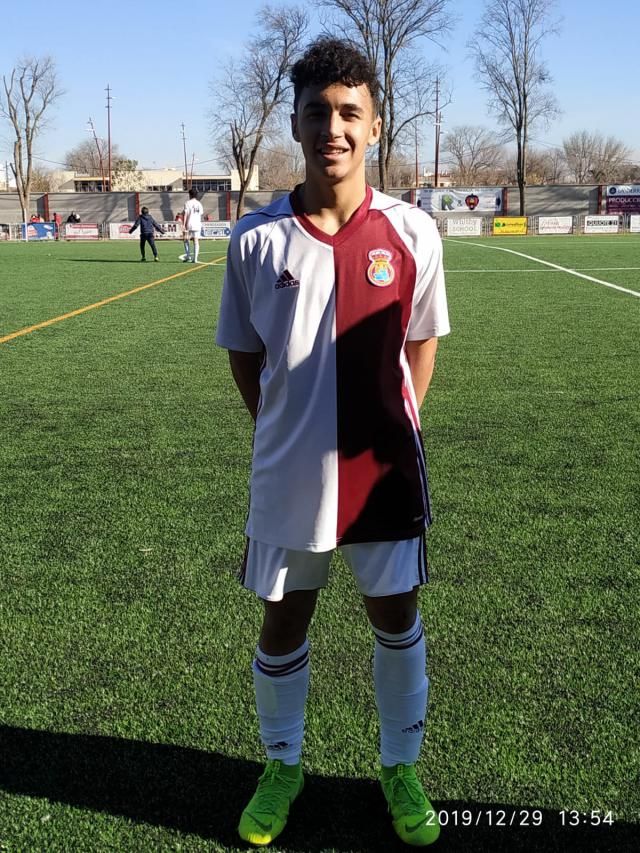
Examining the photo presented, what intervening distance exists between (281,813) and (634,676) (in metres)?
1.31

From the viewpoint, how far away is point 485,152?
336 ft

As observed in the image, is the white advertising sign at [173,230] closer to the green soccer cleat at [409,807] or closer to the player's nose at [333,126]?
the player's nose at [333,126]

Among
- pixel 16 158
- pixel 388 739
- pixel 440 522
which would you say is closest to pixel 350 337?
pixel 388 739

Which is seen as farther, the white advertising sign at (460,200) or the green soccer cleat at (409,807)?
the white advertising sign at (460,200)

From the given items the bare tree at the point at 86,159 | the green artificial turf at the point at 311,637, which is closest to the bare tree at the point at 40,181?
the bare tree at the point at 86,159

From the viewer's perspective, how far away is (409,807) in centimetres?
230

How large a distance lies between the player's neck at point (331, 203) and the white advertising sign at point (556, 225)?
1792 inches

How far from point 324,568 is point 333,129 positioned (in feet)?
3.56

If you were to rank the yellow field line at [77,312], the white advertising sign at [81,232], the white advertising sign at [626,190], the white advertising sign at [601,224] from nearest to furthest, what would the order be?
1. the yellow field line at [77,312]
2. the white advertising sign at [601,224]
3. the white advertising sign at [81,232]
4. the white advertising sign at [626,190]

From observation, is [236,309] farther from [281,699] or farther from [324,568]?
[281,699]

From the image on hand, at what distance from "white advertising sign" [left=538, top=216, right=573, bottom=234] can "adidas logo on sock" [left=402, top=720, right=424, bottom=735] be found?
150ft

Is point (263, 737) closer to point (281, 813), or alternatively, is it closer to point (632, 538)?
point (281, 813)

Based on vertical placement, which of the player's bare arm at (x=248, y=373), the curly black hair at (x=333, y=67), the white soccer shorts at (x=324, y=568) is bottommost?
the white soccer shorts at (x=324, y=568)

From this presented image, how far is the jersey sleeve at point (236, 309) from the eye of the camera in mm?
2182
